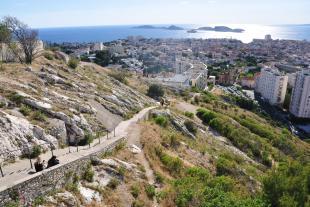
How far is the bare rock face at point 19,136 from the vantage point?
17.0 m

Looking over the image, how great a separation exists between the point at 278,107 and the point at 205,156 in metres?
78.8

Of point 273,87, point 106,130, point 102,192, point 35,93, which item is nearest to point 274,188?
point 102,192

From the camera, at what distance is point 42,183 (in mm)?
14266

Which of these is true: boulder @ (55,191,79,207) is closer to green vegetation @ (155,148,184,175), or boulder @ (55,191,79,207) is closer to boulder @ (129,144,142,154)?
boulder @ (129,144,142,154)

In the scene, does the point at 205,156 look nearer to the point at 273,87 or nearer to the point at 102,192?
the point at 102,192

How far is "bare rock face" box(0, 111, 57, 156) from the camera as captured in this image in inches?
669

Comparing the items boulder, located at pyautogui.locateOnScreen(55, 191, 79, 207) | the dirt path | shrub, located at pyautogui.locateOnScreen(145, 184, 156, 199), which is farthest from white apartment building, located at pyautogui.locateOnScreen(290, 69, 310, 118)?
boulder, located at pyautogui.locateOnScreen(55, 191, 79, 207)

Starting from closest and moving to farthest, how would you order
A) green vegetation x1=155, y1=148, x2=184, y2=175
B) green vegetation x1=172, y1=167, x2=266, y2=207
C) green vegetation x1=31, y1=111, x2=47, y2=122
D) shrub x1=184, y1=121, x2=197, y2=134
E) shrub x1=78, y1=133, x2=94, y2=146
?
green vegetation x1=172, y1=167, x2=266, y2=207 → green vegetation x1=31, y1=111, x2=47, y2=122 → shrub x1=78, y1=133, x2=94, y2=146 → green vegetation x1=155, y1=148, x2=184, y2=175 → shrub x1=184, y1=121, x2=197, y2=134

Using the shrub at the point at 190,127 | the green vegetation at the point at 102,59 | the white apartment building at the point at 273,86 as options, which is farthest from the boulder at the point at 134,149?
the green vegetation at the point at 102,59

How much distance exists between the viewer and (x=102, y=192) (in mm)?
16188

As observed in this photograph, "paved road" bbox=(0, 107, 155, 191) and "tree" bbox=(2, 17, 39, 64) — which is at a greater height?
"tree" bbox=(2, 17, 39, 64)

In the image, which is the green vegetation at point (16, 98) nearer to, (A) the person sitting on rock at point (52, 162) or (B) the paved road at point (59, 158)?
(B) the paved road at point (59, 158)

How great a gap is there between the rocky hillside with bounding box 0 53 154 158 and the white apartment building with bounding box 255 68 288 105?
71.8 meters

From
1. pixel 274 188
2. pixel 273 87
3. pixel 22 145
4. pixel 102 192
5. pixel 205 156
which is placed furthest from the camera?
pixel 273 87
